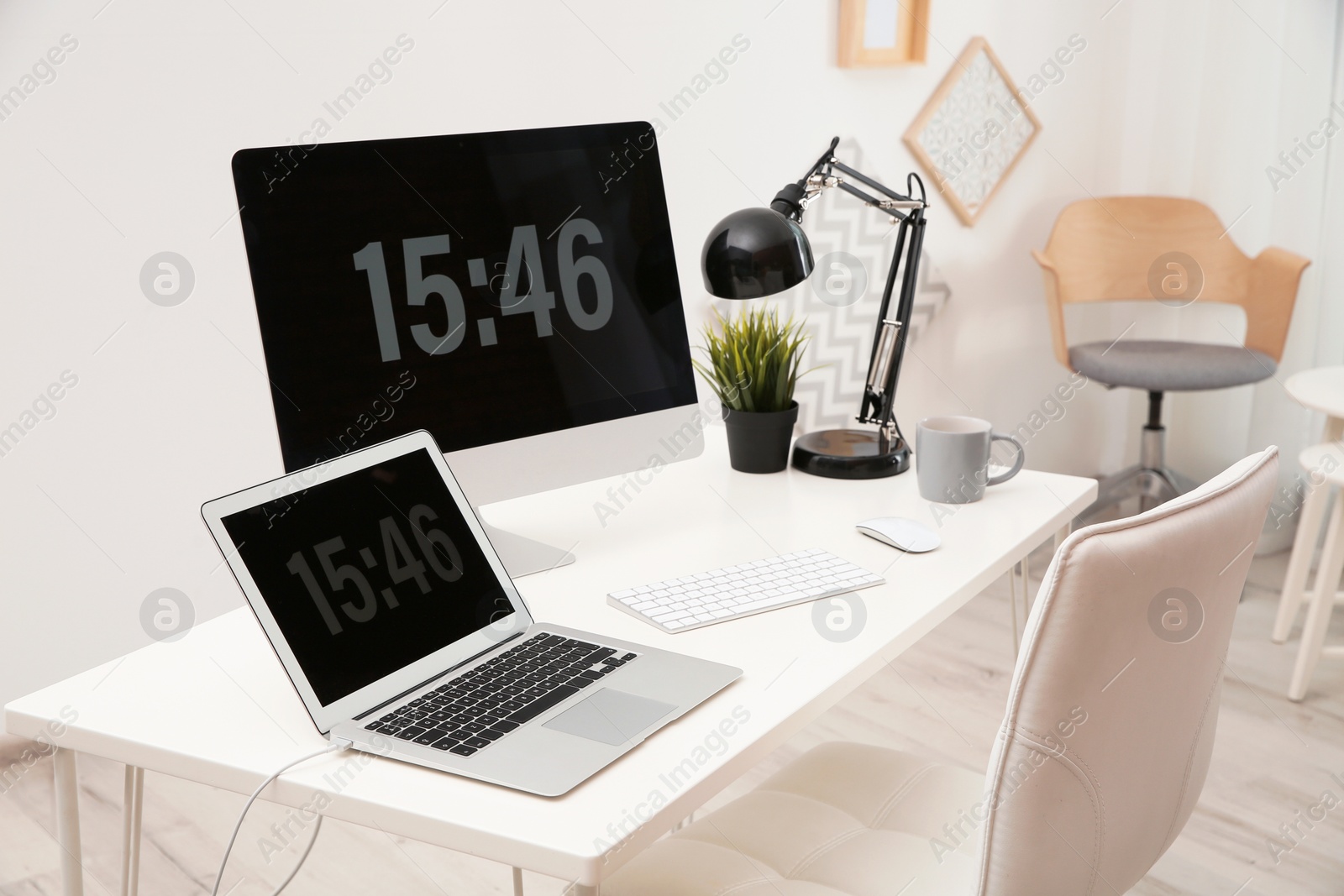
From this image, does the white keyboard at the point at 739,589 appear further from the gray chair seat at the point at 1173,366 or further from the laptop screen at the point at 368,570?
the gray chair seat at the point at 1173,366

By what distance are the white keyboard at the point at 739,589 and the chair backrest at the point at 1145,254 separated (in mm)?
2168

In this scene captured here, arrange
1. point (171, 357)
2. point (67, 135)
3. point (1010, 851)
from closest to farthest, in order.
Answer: point (1010, 851) < point (67, 135) < point (171, 357)

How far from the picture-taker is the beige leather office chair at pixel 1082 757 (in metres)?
0.83

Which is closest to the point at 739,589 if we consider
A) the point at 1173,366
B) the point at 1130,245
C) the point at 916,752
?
the point at 916,752

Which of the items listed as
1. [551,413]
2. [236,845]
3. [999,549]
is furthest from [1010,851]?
[236,845]

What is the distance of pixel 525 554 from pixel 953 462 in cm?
55

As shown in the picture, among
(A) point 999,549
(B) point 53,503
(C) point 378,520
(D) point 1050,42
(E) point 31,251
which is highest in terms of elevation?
(D) point 1050,42

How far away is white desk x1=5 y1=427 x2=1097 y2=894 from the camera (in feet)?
2.66

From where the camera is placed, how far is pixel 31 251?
71.9 inches

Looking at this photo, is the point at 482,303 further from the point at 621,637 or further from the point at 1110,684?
the point at 1110,684

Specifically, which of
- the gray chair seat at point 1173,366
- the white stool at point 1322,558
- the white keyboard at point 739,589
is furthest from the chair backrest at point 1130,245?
the white keyboard at point 739,589

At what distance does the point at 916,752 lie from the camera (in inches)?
87.0

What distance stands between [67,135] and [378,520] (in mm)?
1185

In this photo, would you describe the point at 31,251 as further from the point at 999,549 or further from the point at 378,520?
the point at 999,549
